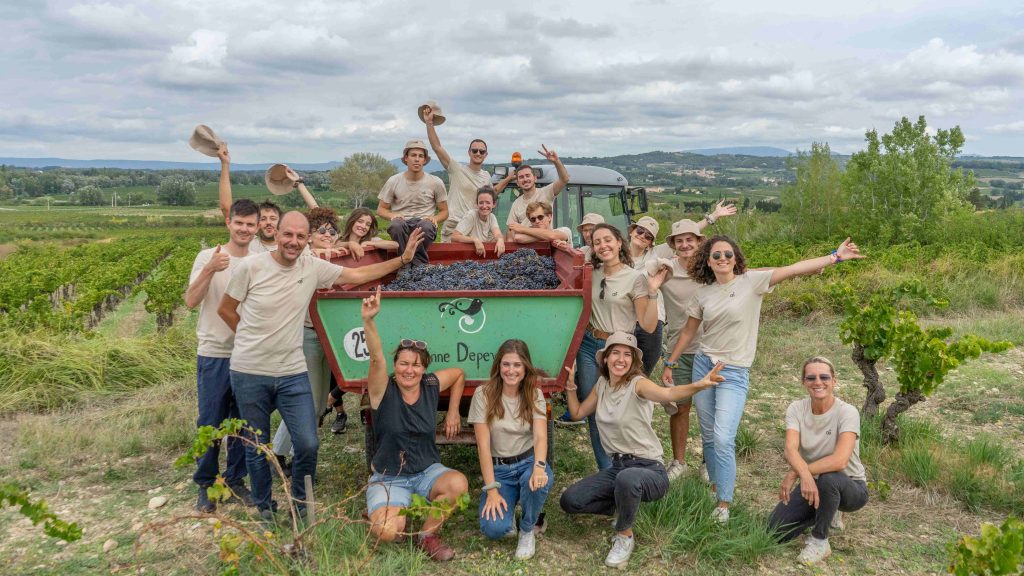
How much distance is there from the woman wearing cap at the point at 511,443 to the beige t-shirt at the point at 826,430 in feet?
4.88

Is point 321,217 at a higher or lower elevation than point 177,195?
lower

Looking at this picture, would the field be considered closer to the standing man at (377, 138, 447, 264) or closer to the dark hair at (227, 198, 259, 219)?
Answer: the dark hair at (227, 198, 259, 219)

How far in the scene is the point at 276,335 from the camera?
3.89 m

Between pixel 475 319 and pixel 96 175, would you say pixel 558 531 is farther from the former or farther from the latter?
pixel 96 175

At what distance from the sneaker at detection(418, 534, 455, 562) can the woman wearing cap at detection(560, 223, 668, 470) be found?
116 cm

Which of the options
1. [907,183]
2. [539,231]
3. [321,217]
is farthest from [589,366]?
[907,183]

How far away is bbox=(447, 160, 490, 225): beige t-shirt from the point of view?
6.35 meters

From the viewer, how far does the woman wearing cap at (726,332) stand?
4.10 m

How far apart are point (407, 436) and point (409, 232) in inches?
71.9

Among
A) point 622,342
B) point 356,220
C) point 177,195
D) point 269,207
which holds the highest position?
point 177,195

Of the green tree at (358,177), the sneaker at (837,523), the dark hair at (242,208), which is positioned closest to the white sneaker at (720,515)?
the sneaker at (837,523)

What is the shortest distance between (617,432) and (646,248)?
1.49 metres

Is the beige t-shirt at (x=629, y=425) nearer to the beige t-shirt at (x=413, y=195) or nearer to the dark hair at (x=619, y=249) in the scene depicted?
the dark hair at (x=619, y=249)

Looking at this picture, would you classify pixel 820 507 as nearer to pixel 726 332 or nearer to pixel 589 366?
pixel 726 332
